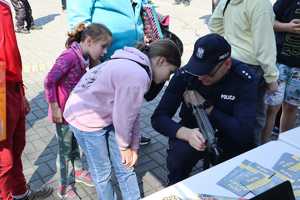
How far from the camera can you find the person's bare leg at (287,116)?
3564 millimetres

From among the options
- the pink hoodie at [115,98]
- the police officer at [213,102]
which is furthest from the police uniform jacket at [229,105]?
the pink hoodie at [115,98]

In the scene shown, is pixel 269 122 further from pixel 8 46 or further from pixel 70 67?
pixel 8 46

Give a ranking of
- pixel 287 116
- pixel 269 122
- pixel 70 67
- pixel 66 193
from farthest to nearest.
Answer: pixel 287 116
pixel 269 122
pixel 66 193
pixel 70 67

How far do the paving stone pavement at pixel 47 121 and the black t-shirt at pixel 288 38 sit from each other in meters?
1.19

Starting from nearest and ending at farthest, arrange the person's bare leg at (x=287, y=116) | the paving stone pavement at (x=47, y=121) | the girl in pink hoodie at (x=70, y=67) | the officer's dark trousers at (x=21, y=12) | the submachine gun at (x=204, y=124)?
the submachine gun at (x=204, y=124)
the girl in pink hoodie at (x=70, y=67)
the paving stone pavement at (x=47, y=121)
the person's bare leg at (x=287, y=116)
the officer's dark trousers at (x=21, y=12)

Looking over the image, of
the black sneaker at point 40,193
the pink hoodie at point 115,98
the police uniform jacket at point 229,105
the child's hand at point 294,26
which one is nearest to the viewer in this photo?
the pink hoodie at point 115,98

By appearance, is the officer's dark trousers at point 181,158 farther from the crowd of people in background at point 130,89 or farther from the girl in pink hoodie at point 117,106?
the girl in pink hoodie at point 117,106

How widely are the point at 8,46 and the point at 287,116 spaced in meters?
2.59

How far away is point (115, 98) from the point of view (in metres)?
2.07

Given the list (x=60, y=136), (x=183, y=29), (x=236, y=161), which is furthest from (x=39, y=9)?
(x=236, y=161)

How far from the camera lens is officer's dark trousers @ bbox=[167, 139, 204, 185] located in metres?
2.47

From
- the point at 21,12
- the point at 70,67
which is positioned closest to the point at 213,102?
the point at 70,67

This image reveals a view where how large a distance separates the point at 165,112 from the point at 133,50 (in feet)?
1.92

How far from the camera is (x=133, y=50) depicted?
214cm
